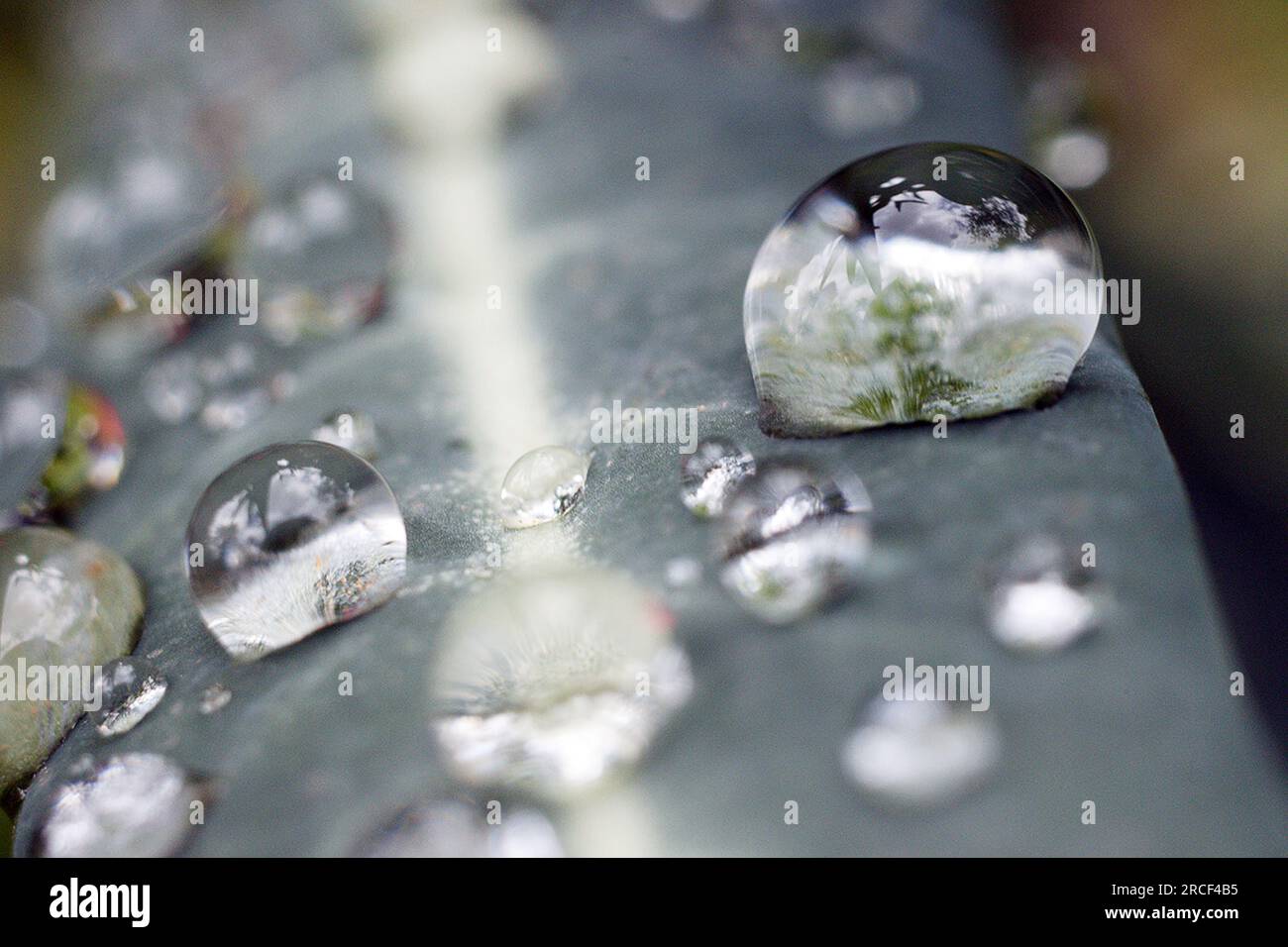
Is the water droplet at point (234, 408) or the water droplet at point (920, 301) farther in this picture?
the water droplet at point (234, 408)

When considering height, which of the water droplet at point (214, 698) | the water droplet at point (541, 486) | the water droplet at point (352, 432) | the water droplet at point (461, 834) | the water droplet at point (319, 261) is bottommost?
the water droplet at point (461, 834)

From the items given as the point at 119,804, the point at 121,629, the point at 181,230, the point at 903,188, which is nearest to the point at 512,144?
the point at 181,230

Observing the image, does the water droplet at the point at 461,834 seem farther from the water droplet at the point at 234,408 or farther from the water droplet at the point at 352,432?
the water droplet at the point at 234,408

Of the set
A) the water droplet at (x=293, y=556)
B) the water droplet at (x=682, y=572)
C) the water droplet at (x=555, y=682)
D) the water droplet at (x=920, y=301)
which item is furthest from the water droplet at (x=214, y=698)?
the water droplet at (x=920, y=301)

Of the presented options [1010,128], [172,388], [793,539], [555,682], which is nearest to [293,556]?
[555,682]
